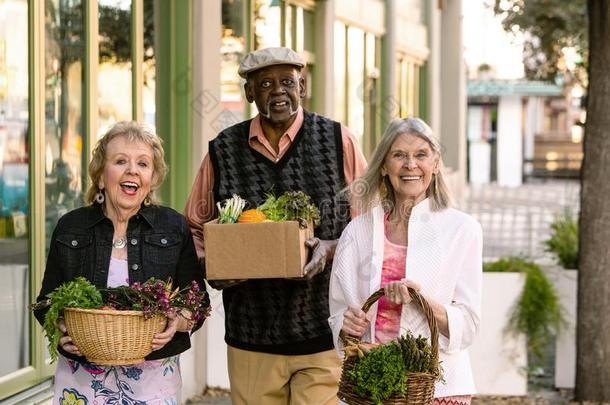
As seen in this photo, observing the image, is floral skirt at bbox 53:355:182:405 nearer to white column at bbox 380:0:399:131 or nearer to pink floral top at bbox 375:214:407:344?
pink floral top at bbox 375:214:407:344

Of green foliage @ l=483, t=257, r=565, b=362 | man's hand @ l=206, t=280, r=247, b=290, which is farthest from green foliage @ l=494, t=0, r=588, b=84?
man's hand @ l=206, t=280, r=247, b=290

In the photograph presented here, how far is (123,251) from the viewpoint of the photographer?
398 centimetres

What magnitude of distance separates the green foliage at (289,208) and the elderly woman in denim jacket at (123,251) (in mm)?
399

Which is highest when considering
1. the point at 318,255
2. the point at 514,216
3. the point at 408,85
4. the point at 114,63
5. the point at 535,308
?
the point at 408,85

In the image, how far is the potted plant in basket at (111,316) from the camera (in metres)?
3.65

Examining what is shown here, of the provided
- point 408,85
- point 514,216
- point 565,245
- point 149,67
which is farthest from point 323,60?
point 514,216

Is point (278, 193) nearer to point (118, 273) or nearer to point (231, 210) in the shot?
point (231, 210)

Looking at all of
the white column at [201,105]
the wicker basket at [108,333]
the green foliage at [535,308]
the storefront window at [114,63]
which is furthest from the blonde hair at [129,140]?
the green foliage at [535,308]

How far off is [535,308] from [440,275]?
5460 millimetres

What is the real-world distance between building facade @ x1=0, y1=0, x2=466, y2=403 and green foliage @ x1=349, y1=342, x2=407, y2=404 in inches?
100

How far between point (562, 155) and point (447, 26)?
2426 cm

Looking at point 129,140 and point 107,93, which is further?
point 107,93

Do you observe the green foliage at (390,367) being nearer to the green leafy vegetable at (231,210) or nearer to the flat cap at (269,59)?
the green leafy vegetable at (231,210)

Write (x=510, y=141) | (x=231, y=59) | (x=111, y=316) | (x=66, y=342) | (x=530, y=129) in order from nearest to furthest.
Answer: (x=111, y=316) → (x=66, y=342) → (x=231, y=59) → (x=510, y=141) → (x=530, y=129)
